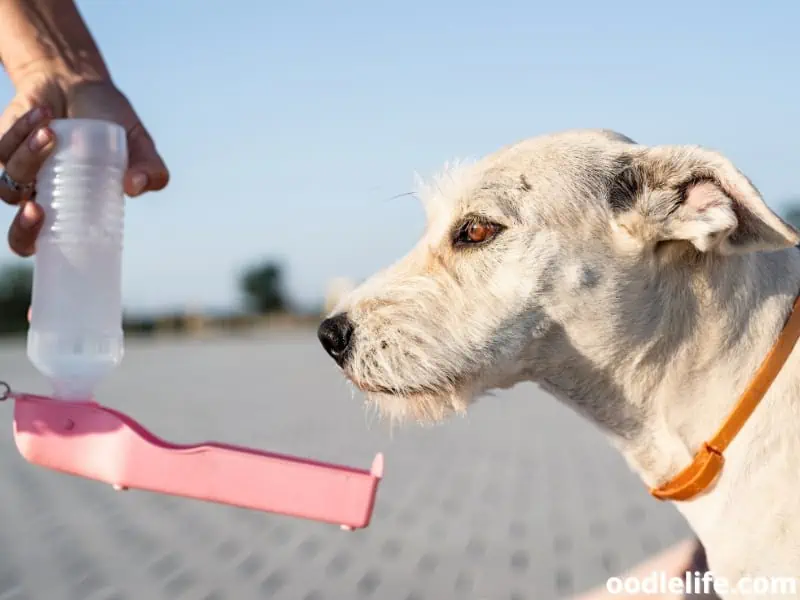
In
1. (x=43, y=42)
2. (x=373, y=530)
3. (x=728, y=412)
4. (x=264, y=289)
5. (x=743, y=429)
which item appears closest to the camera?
(x=743, y=429)


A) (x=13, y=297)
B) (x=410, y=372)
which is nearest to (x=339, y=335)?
(x=410, y=372)

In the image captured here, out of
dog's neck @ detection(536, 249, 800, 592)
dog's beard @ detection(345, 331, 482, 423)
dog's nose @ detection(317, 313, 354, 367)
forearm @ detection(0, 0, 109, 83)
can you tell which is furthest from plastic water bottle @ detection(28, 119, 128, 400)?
dog's neck @ detection(536, 249, 800, 592)

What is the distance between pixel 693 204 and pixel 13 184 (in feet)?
8.95

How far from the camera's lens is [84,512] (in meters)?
7.11

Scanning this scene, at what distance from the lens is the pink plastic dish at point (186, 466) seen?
2.95 meters

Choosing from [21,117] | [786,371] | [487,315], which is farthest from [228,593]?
[786,371]

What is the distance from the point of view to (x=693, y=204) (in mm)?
3334

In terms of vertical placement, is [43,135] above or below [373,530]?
above

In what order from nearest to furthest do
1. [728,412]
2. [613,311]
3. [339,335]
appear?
[728,412] < [613,311] < [339,335]

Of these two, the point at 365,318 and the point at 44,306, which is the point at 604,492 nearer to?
the point at 365,318

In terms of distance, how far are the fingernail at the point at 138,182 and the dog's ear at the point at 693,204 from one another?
6.49 ft

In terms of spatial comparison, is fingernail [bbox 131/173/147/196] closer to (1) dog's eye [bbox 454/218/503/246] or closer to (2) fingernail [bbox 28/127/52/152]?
(2) fingernail [bbox 28/127/52/152]

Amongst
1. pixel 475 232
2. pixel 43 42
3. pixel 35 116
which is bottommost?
pixel 475 232

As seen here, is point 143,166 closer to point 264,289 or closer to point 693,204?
point 693,204
